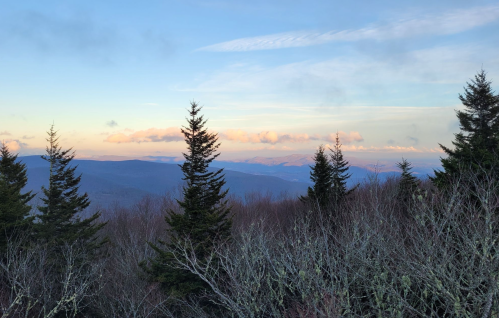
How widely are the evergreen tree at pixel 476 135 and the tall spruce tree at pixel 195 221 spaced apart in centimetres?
1665

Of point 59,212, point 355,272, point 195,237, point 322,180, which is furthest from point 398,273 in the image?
point 59,212

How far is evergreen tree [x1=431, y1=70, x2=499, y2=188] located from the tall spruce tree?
16648mm

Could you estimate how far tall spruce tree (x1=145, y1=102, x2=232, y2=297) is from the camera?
20453 millimetres

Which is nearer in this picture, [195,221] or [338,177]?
[195,221]

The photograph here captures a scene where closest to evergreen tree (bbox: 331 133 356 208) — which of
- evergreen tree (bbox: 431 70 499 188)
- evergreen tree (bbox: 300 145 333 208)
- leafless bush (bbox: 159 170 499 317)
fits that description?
evergreen tree (bbox: 300 145 333 208)

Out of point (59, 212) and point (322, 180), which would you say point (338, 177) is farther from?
point (59, 212)

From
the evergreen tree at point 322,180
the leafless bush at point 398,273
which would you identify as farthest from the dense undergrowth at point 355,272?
the evergreen tree at point 322,180

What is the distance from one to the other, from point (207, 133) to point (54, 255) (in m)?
16.6

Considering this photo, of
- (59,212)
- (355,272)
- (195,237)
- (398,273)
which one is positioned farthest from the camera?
(59,212)

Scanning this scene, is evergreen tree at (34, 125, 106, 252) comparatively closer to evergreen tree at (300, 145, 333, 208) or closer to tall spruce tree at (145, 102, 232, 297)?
tall spruce tree at (145, 102, 232, 297)

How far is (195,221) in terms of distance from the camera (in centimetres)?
2125

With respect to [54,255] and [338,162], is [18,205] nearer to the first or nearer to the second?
[54,255]

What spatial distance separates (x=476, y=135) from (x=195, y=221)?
22.8 metres

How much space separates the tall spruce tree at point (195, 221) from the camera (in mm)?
20453
